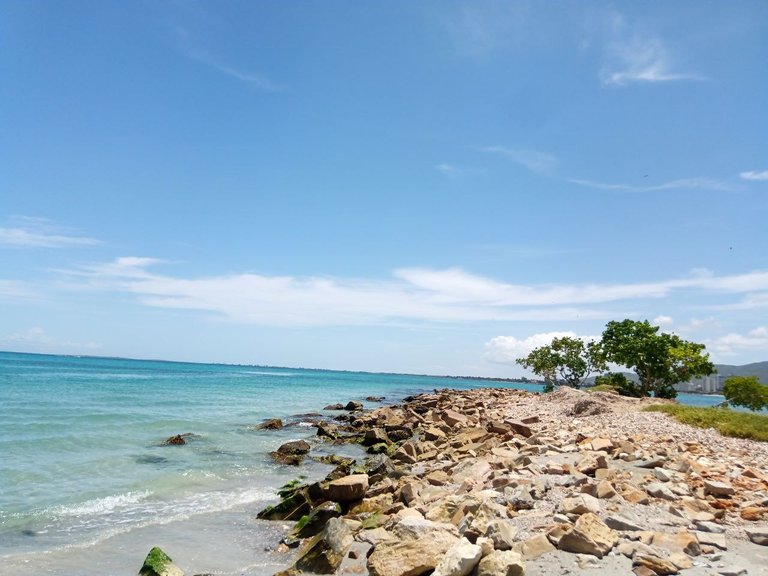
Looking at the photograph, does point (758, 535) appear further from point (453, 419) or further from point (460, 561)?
point (453, 419)

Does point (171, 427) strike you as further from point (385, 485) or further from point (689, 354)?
point (689, 354)

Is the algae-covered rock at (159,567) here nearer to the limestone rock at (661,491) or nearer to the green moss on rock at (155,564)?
the green moss on rock at (155,564)

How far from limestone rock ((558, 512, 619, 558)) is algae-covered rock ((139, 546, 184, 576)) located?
18.4 feet

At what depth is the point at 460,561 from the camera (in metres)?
5.62

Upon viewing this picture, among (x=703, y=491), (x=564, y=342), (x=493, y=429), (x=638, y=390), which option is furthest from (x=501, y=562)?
(x=564, y=342)

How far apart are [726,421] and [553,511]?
37.9ft

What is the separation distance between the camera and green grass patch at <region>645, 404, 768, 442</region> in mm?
13703

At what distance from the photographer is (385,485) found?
1165cm

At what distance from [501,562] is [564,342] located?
54.9 m

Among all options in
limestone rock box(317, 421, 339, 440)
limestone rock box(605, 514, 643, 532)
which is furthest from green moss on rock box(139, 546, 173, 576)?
limestone rock box(317, 421, 339, 440)

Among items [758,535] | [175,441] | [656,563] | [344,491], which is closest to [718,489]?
[758,535]

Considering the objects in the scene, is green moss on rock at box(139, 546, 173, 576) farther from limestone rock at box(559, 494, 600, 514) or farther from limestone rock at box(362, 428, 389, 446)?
limestone rock at box(362, 428, 389, 446)

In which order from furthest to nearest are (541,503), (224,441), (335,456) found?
(224,441), (335,456), (541,503)

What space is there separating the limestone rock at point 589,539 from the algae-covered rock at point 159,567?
5.62m
